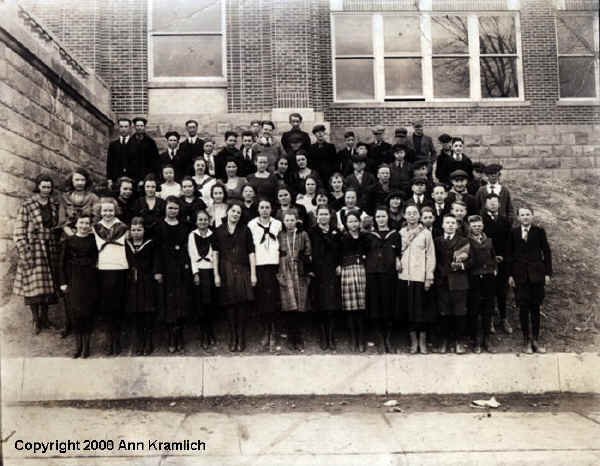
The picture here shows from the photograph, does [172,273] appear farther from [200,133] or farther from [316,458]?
[200,133]

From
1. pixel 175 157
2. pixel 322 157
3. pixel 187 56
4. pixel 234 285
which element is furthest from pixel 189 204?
pixel 187 56

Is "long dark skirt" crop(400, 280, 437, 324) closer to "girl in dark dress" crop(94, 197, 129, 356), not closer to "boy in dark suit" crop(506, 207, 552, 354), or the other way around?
"boy in dark suit" crop(506, 207, 552, 354)

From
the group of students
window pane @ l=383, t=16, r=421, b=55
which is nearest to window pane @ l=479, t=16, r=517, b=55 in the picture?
window pane @ l=383, t=16, r=421, b=55

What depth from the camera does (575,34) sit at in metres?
13.7

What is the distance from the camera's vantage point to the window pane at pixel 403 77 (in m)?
13.3

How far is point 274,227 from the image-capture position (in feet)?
23.2

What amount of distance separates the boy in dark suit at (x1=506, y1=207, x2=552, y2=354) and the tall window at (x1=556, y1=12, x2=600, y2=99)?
26.4 ft

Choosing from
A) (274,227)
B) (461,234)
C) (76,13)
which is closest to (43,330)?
(274,227)

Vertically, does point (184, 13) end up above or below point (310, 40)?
above

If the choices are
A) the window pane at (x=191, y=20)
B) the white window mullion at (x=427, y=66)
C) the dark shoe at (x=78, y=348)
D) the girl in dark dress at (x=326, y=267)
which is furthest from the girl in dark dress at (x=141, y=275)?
the white window mullion at (x=427, y=66)

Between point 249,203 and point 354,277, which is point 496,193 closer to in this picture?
point 354,277

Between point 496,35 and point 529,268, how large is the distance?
8.54 metres

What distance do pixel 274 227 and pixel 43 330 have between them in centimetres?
314

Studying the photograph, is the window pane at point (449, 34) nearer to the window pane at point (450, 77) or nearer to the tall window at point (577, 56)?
the window pane at point (450, 77)
